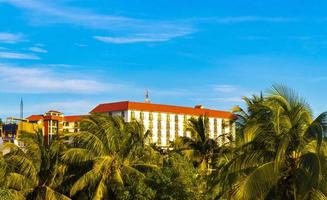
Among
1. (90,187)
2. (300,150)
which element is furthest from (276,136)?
(90,187)

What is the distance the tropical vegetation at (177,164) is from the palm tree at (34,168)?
0.16 feet

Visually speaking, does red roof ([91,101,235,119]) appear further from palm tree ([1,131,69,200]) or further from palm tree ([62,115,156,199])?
palm tree ([62,115,156,199])

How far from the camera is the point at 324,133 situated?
49.7 ft

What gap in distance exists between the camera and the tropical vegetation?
1443cm

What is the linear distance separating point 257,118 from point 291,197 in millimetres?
2610

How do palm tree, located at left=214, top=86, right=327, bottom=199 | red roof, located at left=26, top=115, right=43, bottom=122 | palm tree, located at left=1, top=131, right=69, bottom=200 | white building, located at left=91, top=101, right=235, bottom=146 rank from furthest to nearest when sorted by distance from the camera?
red roof, located at left=26, top=115, right=43, bottom=122
white building, located at left=91, top=101, right=235, bottom=146
palm tree, located at left=1, top=131, right=69, bottom=200
palm tree, located at left=214, top=86, right=327, bottom=199

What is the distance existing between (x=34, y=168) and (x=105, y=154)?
4.02 meters

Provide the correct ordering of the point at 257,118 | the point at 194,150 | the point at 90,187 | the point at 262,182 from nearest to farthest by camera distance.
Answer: the point at 262,182
the point at 257,118
the point at 90,187
the point at 194,150

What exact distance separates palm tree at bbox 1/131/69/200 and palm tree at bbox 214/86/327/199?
13101mm

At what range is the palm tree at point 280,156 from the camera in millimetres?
14156

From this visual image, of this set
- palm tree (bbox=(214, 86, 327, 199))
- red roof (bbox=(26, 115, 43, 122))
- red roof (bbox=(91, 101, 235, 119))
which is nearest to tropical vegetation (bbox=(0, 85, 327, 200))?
palm tree (bbox=(214, 86, 327, 199))

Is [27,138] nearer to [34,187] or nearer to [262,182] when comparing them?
[34,187]

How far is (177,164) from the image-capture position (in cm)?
2181

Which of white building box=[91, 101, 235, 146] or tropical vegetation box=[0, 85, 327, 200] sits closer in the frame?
tropical vegetation box=[0, 85, 327, 200]
